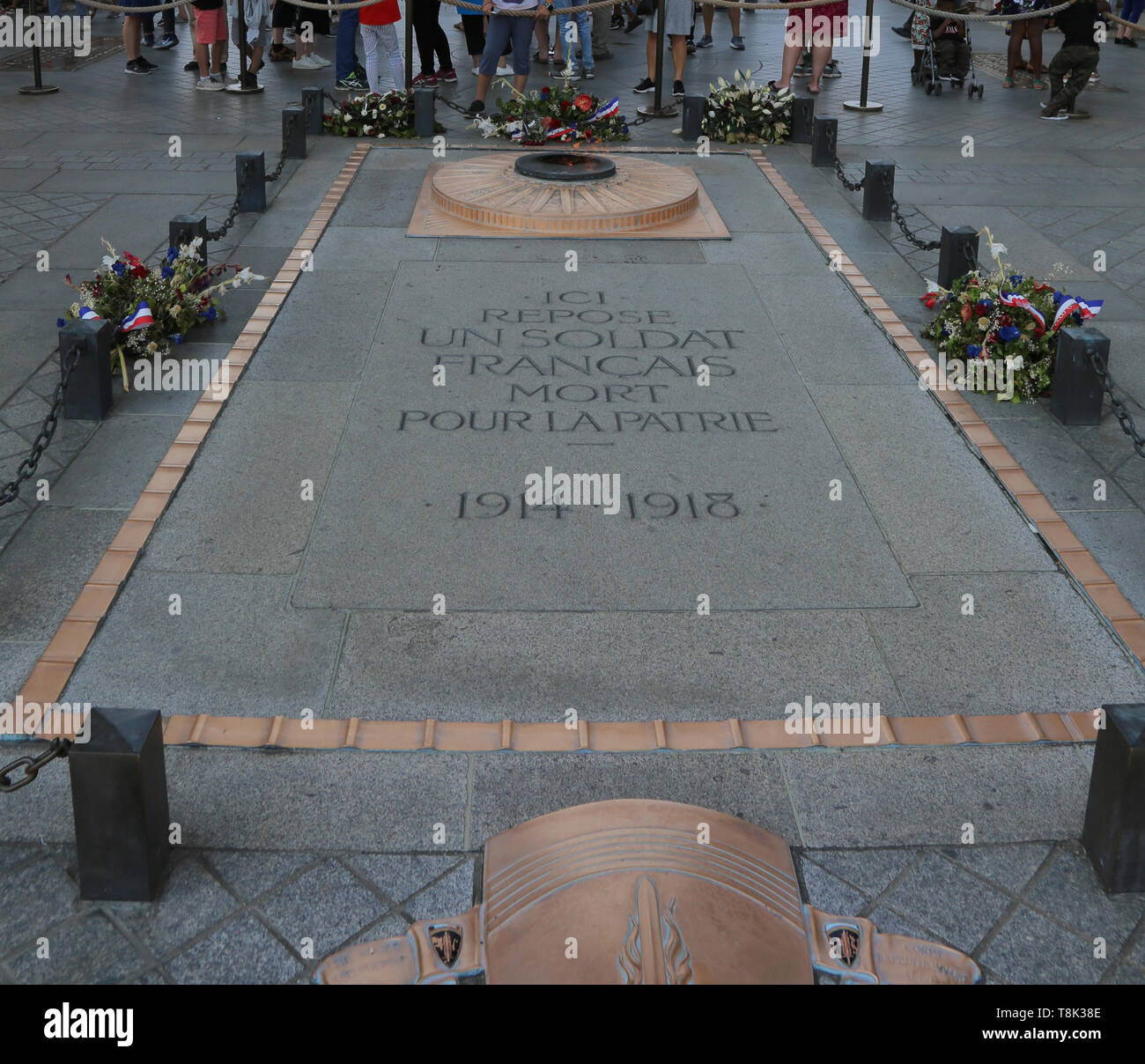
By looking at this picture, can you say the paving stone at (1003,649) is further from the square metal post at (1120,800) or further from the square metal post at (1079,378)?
the square metal post at (1079,378)

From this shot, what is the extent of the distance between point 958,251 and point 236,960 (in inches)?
236

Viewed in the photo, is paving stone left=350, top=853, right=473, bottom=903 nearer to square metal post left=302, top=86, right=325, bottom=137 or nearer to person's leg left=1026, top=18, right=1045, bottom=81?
square metal post left=302, top=86, right=325, bottom=137

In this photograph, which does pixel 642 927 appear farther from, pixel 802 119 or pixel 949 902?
pixel 802 119

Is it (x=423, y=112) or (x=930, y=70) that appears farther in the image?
(x=930, y=70)

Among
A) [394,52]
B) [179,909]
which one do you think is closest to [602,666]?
[179,909]

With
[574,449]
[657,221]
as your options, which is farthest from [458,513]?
[657,221]

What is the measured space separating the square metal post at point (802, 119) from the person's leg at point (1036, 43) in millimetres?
4604

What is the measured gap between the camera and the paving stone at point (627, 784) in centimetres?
356

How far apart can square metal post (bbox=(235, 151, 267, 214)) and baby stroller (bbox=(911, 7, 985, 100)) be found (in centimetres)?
802

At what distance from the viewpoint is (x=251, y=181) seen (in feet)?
29.1

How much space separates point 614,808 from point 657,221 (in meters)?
6.16

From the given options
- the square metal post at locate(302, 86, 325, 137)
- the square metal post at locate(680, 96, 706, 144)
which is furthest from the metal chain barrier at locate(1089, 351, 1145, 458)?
the square metal post at locate(302, 86, 325, 137)

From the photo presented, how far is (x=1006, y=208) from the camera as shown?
9539 millimetres
